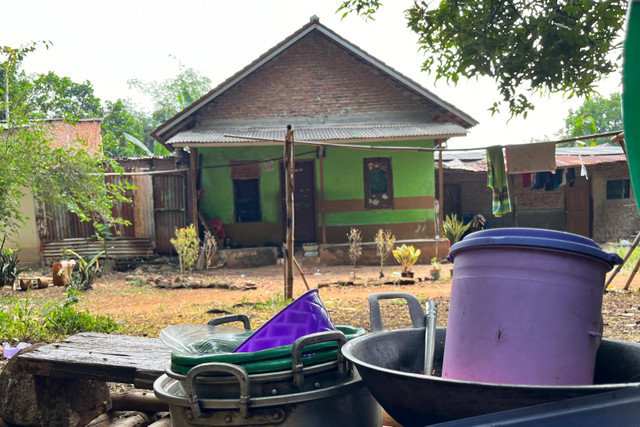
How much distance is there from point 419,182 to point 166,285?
704 centimetres

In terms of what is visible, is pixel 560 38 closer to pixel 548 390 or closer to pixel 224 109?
pixel 548 390

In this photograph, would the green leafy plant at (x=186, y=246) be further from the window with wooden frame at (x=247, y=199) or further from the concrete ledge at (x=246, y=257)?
the window with wooden frame at (x=247, y=199)

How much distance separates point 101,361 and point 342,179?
36.5ft

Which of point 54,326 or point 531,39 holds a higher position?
point 531,39

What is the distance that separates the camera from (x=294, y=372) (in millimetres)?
1767

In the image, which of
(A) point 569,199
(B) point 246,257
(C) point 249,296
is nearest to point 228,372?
(C) point 249,296

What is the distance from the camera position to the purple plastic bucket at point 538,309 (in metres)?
1.56

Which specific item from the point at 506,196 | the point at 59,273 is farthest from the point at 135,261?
the point at 506,196

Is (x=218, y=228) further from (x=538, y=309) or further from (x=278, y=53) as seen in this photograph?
(x=538, y=309)

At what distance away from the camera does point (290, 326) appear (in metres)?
2.02

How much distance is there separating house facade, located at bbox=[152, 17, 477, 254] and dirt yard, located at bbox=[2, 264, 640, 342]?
1887 millimetres

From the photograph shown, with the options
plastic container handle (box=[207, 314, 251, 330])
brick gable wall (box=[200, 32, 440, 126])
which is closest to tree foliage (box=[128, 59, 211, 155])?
brick gable wall (box=[200, 32, 440, 126])

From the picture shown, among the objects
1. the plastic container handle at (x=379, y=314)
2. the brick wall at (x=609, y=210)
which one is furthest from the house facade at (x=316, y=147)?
the plastic container handle at (x=379, y=314)

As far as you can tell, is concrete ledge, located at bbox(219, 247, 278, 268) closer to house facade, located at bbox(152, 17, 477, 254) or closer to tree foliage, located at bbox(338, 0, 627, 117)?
house facade, located at bbox(152, 17, 477, 254)
